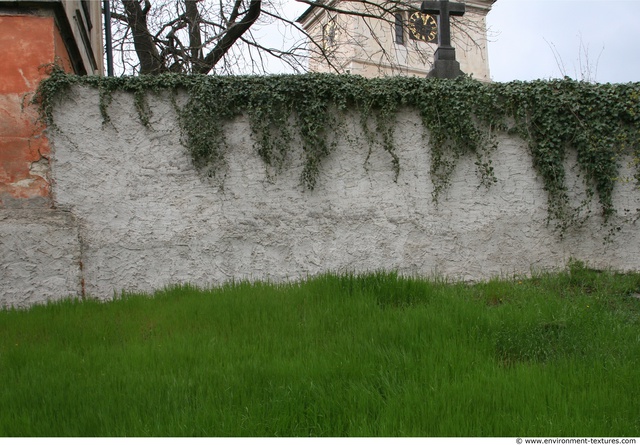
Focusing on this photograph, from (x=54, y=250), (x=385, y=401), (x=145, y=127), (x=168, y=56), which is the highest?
(x=168, y=56)

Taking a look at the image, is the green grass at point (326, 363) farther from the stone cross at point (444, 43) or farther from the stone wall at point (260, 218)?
the stone cross at point (444, 43)

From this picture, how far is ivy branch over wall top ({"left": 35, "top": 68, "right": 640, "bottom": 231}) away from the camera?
20.4ft

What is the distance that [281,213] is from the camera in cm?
631

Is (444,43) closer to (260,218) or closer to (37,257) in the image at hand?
(260,218)

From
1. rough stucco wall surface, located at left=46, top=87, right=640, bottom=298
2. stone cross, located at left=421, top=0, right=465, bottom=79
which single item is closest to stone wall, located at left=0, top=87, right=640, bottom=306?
rough stucco wall surface, located at left=46, top=87, right=640, bottom=298

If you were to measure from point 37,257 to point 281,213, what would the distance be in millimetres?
2464

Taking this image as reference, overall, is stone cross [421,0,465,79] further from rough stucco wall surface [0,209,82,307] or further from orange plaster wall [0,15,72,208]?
rough stucco wall surface [0,209,82,307]

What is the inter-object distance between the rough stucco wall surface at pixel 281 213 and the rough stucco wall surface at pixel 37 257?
136 mm

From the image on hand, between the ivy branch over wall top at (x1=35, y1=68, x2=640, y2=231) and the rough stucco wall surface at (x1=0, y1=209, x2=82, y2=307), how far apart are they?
1270 millimetres

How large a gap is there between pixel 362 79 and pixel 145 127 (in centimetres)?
236

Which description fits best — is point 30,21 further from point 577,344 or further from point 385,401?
point 577,344

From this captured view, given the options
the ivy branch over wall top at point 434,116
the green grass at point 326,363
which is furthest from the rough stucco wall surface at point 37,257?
the ivy branch over wall top at point 434,116

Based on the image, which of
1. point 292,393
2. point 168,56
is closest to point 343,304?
point 292,393

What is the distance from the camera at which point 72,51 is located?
7305 millimetres
